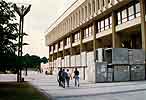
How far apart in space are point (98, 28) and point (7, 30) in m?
32.8

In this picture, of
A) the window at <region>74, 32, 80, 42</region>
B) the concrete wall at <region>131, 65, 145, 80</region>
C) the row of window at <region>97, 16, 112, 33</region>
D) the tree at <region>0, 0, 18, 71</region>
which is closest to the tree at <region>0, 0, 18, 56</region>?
the tree at <region>0, 0, 18, 71</region>

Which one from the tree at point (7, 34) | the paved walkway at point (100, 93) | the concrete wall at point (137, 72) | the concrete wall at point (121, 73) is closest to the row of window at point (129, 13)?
the concrete wall at point (137, 72)

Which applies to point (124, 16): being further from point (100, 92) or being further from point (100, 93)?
point (100, 93)

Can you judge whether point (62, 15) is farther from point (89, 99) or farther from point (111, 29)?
point (89, 99)

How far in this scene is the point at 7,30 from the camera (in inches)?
819

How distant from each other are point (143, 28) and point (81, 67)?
13.6 m

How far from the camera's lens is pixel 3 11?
20438 millimetres

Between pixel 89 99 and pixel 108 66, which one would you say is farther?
pixel 108 66

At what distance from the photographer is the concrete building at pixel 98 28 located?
39.0 m

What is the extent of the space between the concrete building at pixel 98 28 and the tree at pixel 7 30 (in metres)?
15.2

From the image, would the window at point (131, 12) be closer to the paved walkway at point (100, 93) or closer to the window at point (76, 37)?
the paved walkway at point (100, 93)

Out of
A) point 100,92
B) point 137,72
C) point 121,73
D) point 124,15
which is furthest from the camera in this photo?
point 124,15

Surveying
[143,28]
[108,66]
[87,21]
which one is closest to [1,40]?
[108,66]

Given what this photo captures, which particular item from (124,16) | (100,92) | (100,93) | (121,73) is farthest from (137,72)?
(100,93)
